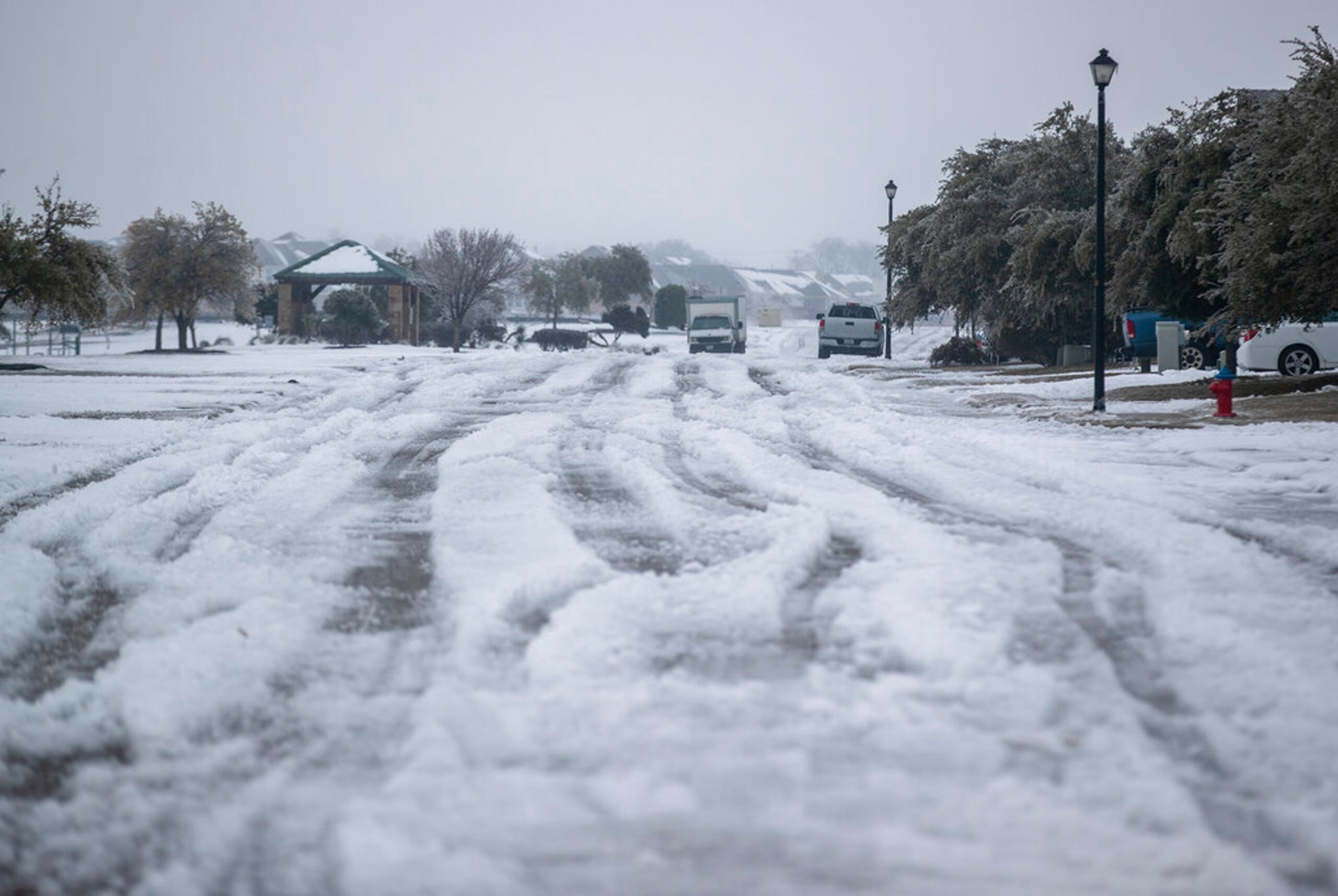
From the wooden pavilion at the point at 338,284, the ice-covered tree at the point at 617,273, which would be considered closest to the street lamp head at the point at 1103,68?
the wooden pavilion at the point at 338,284

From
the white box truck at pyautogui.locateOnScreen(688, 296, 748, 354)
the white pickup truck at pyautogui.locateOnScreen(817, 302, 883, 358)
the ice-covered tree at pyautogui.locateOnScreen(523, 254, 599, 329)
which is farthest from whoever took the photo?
the ice-covered tree at pyautogui.locateOnScreen(523, 254, 599, 329)

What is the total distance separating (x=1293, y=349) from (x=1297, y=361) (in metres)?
0.23

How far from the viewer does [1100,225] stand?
16.5m

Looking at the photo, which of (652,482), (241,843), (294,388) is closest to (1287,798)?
(241,843)

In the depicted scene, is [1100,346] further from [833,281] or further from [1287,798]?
[833,281]

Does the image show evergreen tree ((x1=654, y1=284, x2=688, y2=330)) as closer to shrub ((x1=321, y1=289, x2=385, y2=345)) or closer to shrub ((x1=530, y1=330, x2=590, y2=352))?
shrub ((x1=530, y1=330, x2=590, y2=352))

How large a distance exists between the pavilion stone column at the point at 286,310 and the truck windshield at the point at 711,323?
70.2 feet

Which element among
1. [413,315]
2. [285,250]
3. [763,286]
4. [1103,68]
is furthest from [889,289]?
[285,250]

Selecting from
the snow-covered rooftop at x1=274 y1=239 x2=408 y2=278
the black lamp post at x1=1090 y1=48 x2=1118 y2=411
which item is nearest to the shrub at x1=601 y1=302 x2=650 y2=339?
the snow-covered rooftop at x1=274 y1=239 x2=408 y2=278

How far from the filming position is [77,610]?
5.21 meters

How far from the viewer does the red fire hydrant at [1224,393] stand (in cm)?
1384

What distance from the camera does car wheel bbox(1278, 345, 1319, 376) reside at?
20688 millimetres

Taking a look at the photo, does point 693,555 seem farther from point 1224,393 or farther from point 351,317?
point 351,317

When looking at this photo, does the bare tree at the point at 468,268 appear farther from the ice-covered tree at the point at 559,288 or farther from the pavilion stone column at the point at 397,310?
the ice-covered tree at the point at 559,288
